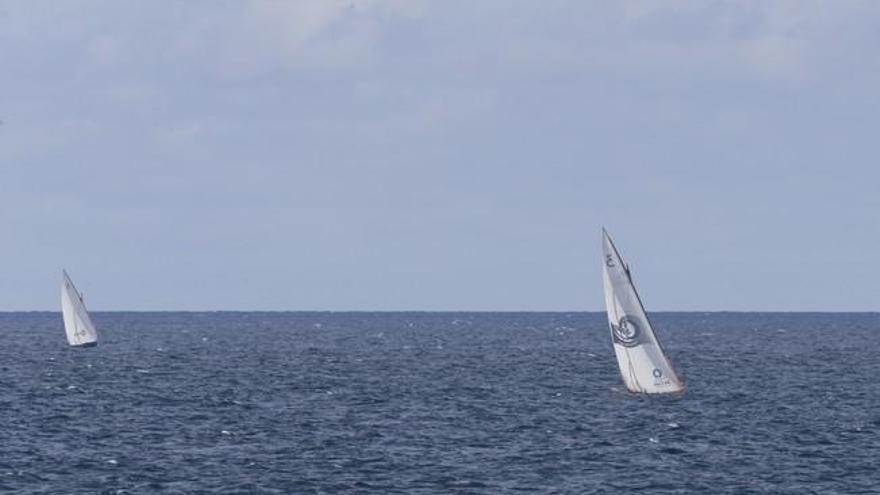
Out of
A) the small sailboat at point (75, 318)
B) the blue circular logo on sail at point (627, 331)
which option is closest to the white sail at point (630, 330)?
the blue circular logo on sail at point (627, 331)

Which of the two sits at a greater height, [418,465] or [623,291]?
[623,291]

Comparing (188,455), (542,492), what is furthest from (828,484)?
(188,455)

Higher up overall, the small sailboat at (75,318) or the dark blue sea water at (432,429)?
the small sailboat at (75,318)

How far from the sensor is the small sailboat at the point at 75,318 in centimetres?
15912

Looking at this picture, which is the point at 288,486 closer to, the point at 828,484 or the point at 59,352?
the point at 828,484

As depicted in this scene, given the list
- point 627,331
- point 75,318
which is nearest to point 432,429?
point 627,331

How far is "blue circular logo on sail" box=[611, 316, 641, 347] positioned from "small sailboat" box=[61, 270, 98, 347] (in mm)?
86043

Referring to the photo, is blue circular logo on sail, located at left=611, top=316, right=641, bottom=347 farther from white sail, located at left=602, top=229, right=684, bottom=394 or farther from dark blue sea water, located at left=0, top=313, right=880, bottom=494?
dark blue sea water, located at left=0, top=313, right=880, bottom=494

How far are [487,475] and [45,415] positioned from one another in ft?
109

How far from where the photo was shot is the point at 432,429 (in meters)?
76.5

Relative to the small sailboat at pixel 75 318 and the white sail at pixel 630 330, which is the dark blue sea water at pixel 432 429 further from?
the small sailboat at pixel 75 318

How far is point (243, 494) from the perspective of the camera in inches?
2188

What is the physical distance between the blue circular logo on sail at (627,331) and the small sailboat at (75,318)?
86.0 m

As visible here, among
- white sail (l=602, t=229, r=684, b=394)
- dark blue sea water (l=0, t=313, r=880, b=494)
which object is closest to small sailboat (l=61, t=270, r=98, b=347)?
dark blue sea water (l=0, t=313, r=880, b=494)
